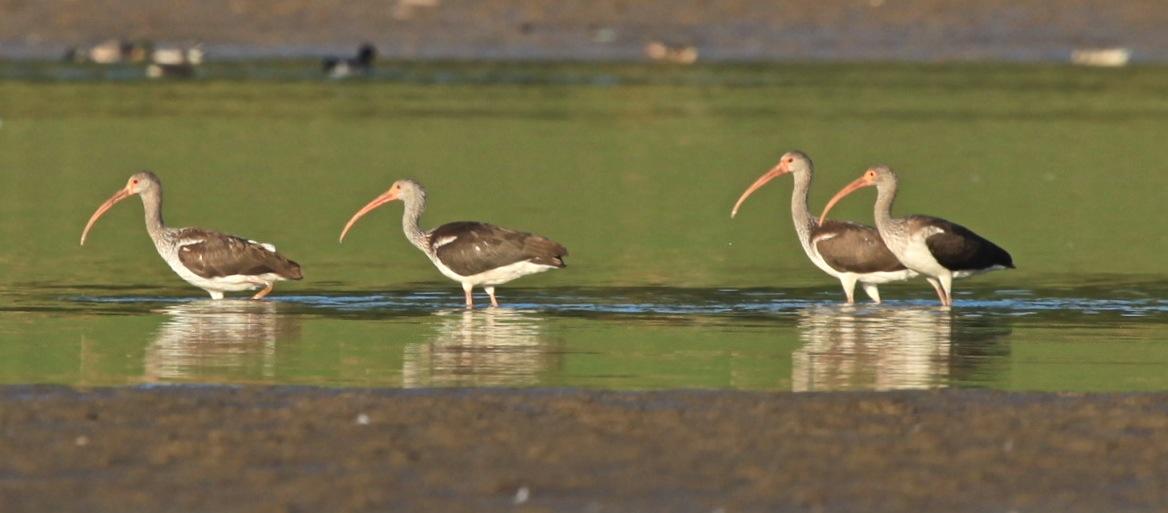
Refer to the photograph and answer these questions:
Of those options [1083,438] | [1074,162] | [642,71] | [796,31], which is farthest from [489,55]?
[1083,438]

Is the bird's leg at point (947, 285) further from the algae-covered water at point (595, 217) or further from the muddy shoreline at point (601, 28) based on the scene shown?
the muddy shoreline at point (601, 28)

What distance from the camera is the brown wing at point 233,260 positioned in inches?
701

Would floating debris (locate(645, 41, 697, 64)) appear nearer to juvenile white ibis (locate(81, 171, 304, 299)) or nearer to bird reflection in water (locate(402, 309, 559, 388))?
juvenile white ibis (locate(81, 171, 304, 299))

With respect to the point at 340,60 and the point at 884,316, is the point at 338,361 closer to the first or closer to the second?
the point at 884,316

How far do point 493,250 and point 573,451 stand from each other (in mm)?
7385

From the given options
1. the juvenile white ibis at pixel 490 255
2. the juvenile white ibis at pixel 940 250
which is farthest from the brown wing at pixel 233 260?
the juvenile white ibis at pixel 940 250

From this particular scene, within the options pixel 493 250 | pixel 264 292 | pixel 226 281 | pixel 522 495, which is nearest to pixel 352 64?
pixel 264 292

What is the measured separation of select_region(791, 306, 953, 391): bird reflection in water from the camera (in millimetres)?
13062

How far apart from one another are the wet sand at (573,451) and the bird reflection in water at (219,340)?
4.10 feet

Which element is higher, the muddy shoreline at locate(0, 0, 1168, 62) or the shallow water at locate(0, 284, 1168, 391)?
the muddy shoreline at locate(0, 0, 1168, 62)

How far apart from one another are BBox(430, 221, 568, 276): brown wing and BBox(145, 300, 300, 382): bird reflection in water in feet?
4.64

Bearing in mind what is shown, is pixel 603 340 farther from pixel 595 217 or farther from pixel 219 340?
pixel 595 217

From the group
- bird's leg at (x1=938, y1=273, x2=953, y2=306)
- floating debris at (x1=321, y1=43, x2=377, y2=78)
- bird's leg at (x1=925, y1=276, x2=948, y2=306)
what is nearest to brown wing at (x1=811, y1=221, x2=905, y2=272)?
bird's leg at (x1=925, y1=276, x2=948, y2=306)

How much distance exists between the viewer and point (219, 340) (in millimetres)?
15055
